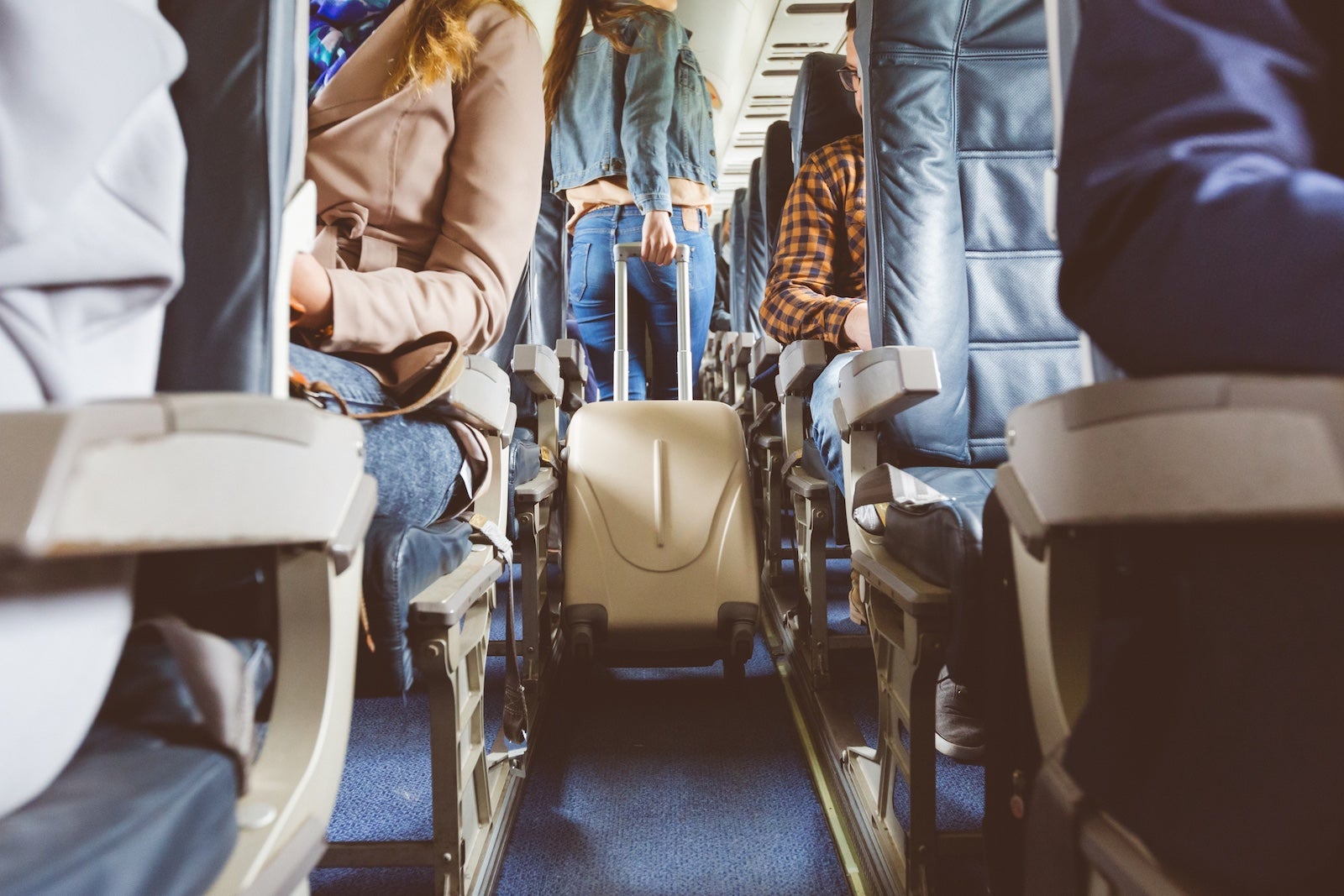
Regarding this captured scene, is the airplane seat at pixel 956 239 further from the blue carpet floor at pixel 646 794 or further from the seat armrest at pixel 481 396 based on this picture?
the seat armrest at pixel 481 396

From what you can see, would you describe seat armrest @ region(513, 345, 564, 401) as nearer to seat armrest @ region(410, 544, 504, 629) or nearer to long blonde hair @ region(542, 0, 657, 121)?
seat armrest @ region(410, 544, 504, 629)

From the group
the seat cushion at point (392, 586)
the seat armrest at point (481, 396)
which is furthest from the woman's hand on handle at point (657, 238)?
the seat cushion at point (392, 586)

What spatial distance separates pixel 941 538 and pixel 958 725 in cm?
54

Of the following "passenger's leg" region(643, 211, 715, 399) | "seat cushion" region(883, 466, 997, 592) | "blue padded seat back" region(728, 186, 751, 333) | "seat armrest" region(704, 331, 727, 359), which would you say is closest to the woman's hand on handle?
"passenger's leg" region(643, 211, 715, 399)

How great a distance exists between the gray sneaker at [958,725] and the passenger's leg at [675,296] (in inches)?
54.9

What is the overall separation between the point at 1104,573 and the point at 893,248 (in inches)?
36.9

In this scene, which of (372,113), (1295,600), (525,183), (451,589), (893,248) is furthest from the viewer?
(893,248)

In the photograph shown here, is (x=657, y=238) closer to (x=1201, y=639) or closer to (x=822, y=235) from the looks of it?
(x=822, y=235)

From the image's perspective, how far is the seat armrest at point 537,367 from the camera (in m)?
1.80

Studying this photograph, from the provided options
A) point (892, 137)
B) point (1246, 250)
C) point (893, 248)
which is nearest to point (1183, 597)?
point (1246, 250)

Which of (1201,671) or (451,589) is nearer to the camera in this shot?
(1201,671)

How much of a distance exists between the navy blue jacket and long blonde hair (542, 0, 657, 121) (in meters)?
1.93

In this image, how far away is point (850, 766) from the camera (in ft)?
4.62

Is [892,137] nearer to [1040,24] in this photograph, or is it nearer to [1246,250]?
[1040,24]
